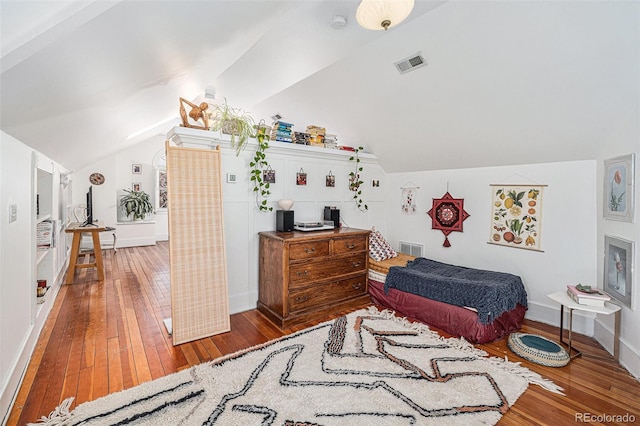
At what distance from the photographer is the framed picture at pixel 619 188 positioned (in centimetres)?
224

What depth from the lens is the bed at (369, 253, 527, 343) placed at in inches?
103

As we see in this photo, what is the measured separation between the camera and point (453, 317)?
2.77 metres

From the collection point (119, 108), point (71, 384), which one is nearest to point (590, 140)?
point (119, 108)

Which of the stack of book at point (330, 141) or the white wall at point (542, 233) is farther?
the stack of book at point (330, 141)

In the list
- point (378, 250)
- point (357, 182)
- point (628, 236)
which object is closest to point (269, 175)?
point (357, 182)

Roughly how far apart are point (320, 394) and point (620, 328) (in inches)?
101

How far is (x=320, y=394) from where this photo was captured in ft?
6.20

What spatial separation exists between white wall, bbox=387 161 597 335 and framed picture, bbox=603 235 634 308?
0.24m

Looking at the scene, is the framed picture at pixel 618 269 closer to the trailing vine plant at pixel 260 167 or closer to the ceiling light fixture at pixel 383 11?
the ceiling light fixture at pixel 383 11

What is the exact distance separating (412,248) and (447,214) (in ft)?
2.55

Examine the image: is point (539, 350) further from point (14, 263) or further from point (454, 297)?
point (14, 263)

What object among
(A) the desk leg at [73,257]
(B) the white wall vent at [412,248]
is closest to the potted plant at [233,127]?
(B) the white wall vent at [412,248]

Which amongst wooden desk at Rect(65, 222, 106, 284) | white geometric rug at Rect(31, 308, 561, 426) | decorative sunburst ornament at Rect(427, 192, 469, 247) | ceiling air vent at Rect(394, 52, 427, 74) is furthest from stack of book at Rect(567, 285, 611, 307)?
wooden desk at Rect(65, 222, 106, 284)

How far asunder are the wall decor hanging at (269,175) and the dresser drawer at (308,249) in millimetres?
935
